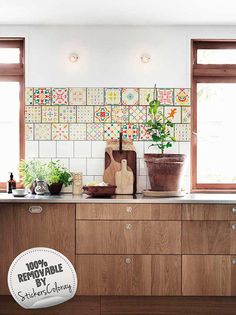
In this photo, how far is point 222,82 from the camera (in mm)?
4723

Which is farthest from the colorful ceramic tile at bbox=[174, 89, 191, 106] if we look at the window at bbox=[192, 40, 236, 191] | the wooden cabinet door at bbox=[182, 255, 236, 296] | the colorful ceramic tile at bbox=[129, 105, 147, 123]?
the wooden cabinet door at bbox=[182, 255, 236, 296]

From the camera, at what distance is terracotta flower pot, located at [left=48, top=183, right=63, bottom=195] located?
442cm

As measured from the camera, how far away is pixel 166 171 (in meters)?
4.36

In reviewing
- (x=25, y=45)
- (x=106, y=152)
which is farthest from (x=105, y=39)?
(x=106, y=152)

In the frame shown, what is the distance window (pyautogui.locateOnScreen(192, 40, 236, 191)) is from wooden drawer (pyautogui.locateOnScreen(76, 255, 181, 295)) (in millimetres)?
996

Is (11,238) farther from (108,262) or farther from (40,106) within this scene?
(40,106)

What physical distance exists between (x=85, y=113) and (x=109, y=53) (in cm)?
58

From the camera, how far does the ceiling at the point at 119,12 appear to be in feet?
13.3

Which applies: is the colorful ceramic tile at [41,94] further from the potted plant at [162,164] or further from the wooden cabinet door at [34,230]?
the wooden cabinet door at [34,230]

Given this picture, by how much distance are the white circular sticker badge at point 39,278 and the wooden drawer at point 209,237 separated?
211 cm

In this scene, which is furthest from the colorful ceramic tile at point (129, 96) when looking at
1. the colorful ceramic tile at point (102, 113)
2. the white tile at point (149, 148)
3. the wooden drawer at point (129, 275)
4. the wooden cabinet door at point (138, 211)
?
the wooden drawer at point (129, 275)

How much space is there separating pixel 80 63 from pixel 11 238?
1674 millimetres

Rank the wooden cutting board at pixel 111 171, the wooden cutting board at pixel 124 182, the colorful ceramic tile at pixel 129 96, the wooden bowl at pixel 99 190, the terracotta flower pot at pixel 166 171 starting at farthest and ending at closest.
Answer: the colorful ceramic tile at pixel 129 96 < the wooden cutting board at pixel 111 171 < the wooden cutting board at pixel 124 182 < the terracotta flower pot at pixel 166 171 < the wooden bowl at pixel 99 190

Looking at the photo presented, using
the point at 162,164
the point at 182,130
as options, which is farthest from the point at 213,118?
the point at 162,164
